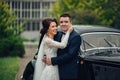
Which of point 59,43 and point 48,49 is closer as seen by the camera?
point 59,43

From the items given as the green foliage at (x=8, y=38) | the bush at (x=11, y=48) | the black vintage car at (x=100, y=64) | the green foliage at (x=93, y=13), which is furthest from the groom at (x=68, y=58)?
the green foliage at (x=93, y=13)

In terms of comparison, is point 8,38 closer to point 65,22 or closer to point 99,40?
point 99,40

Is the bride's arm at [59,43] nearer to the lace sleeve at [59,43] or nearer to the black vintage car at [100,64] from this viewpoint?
the lace sleeve at [59,43]

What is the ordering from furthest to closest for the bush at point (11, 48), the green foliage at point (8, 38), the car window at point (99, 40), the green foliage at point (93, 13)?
the green foliage at point (93, 13), the bush at point (11, 48), the green foliage at point (8, 38), the car window at point (99, 40)

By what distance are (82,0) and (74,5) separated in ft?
Result: 14.3

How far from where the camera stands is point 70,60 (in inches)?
253

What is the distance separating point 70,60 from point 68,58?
6 cm

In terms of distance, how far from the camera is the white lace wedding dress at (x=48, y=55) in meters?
6.46

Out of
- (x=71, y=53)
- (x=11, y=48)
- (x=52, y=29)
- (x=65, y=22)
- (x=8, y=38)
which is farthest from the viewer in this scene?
(x=11, y=48)

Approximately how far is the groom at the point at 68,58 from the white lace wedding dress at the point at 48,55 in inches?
3.6

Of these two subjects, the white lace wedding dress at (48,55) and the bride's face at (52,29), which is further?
the bride's face at (52,29)

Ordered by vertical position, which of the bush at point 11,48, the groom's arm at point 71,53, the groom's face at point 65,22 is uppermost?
the groom's face at point 65,22

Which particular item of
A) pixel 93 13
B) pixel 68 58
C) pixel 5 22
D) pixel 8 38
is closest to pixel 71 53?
pixel 68 58

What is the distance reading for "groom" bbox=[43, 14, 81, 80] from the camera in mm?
6385
